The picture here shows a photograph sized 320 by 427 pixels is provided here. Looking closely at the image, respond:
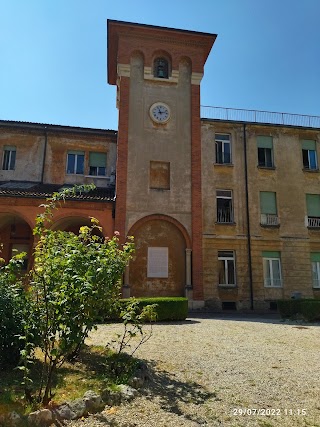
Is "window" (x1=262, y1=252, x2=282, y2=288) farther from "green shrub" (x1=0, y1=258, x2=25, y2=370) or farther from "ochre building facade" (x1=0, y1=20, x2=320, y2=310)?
"green shrub" (x1=0, y1=258, x2=25, y2=370)

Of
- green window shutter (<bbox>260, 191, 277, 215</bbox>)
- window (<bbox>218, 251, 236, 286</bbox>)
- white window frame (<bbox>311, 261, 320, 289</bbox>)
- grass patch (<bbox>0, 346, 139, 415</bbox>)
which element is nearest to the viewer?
grass patch (<bbox>0, 346, 139, 415</bbox>)

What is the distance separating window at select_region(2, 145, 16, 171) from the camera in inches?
879

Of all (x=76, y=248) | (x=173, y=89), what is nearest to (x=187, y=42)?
(x=173, y=89)

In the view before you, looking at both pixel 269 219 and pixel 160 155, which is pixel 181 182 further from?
pixel 269 219

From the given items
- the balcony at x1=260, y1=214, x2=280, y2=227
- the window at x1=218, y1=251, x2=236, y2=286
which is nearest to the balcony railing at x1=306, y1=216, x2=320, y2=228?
the balcony at x1=260, y1=214, x2=280, y2=227

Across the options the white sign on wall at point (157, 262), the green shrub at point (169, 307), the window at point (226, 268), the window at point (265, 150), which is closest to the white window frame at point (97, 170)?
the white sign on wall at point (157, 262)

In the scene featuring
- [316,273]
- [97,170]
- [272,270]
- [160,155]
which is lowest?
[316,273]

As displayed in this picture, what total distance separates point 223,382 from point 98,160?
18581mm

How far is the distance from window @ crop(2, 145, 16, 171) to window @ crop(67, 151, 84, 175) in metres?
3.33

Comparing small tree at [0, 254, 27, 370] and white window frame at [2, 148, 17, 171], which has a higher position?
white window frame at [2, 148, 17, 171]

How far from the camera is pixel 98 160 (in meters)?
23.2

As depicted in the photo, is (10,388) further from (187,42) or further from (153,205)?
(187,42)

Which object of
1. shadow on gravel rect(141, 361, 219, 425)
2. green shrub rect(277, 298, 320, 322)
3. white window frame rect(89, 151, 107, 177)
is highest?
white window frame rect(89, 151, 107, 177)

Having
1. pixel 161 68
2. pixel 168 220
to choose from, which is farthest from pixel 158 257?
pixel 161 68
